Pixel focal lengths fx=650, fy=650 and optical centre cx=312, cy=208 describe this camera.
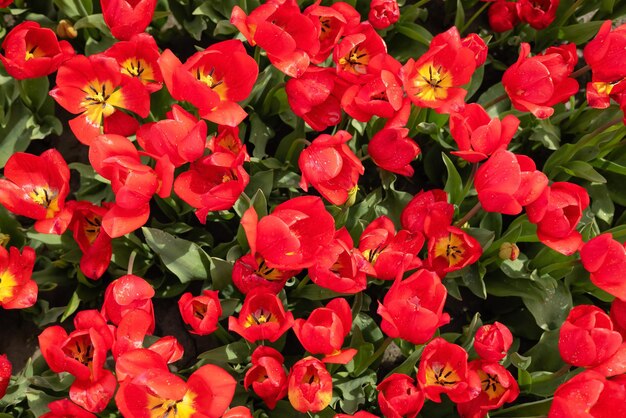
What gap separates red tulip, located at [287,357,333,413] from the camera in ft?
4.74

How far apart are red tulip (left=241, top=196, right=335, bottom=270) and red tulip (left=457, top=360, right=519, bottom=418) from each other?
19.3 inches

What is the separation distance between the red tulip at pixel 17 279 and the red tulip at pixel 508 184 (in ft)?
3.95

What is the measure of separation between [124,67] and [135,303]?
68 cm

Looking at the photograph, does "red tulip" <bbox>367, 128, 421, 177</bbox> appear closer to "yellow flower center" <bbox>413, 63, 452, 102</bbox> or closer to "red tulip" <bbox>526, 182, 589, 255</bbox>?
"yellow flower center" <bbox>413, 63, 452, 102</bbox>

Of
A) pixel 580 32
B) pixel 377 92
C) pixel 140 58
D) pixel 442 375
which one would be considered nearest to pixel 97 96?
pixel 140 58

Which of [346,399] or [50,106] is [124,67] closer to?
[50,106]

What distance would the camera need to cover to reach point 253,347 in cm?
179

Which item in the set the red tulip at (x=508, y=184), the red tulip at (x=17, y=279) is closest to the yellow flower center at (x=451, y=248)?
the red tulip at (x=508, y=184)

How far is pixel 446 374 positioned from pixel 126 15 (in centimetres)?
122

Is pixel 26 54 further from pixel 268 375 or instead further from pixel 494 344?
pixel 494 344

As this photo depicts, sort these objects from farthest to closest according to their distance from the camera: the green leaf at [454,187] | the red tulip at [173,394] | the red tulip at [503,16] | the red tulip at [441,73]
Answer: the red tulip at [503,16]
the green leaf at [454,187]
the red tulip at [441,73]
the red tulip at [173,394]

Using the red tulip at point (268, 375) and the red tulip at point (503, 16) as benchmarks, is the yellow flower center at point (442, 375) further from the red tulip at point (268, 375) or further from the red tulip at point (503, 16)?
the red tulip at point (503, 16)

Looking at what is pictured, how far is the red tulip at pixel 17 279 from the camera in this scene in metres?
1.72

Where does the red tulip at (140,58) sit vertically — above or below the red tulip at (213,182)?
above
